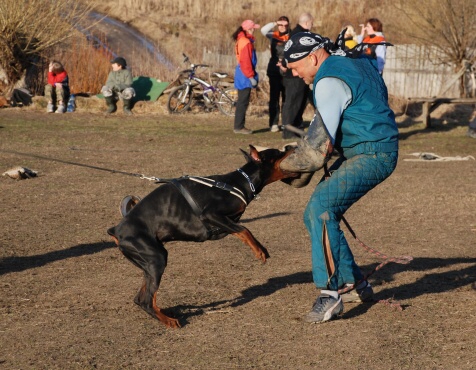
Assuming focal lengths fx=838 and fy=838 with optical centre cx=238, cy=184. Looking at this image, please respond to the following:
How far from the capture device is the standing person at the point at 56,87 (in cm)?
1955

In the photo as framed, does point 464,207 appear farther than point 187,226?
Yes

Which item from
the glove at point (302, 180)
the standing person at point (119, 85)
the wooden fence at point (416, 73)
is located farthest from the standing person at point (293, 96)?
the wooden fence at point (416, 73)

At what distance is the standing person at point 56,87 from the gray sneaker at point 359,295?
14.6 metres

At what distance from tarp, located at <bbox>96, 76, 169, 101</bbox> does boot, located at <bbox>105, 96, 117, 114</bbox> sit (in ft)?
2.59

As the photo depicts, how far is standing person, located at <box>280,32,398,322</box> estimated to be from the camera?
5.32 meters

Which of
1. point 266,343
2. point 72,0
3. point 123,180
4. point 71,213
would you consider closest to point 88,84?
point 72,0

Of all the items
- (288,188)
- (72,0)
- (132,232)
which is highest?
(72,0)

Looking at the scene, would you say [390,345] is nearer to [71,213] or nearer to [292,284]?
[292,284]

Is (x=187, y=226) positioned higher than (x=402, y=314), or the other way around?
(x=187, y=226)

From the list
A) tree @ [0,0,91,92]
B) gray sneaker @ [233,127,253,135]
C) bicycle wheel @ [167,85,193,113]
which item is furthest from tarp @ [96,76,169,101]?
gray sneaker @ [233,127,253,135]

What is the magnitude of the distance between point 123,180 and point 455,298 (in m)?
6.13

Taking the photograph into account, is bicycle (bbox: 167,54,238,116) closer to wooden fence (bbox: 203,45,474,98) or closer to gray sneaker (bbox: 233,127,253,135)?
gray sneaker (bbox: 233,127,253,135)

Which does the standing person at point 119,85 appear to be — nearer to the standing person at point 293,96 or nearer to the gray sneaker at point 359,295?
the standing person at point 293,96

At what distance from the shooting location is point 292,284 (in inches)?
264
